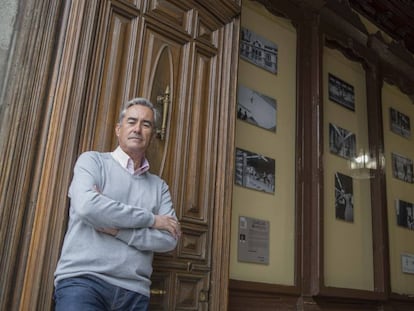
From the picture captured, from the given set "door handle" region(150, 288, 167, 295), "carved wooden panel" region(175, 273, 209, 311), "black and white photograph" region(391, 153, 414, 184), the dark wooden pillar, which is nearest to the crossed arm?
"door handle" region(150, 288, 167, 295)

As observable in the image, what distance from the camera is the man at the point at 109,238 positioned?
1.90 metres

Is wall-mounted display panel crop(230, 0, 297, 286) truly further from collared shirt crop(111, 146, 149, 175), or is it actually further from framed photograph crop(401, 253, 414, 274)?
framed photograph crop(401, 253, 414, 274)

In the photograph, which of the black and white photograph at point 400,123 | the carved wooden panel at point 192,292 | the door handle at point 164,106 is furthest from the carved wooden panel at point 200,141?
the black and white photograph at point 400,123

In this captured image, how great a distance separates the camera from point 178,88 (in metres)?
2.95

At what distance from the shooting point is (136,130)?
7.39ft

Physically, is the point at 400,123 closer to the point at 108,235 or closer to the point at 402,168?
the point at 402,168

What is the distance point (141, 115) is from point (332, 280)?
2416 mm

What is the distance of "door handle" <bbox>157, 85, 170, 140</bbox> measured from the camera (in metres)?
2.78

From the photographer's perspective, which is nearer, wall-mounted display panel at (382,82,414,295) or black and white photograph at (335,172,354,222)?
black and white photograph at (335,172,354,222)

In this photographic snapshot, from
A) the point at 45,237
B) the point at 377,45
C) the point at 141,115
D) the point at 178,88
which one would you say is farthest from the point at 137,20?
the point at 377,45

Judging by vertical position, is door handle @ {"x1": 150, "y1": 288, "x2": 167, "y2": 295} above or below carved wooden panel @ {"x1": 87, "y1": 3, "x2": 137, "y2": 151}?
below

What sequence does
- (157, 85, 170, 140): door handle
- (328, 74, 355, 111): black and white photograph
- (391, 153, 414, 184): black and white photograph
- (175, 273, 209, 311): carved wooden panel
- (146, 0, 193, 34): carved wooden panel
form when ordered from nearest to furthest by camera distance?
1. (175, 273, 209, 311): carved wooden panel
2. (157, 85, 170, 140): door handle
3. (146, 0, 193, 34): carved wooden panel
4. (328, 74, 355, 111): black and white photograph
5. (391, 153, 414, 184): black and white photograph

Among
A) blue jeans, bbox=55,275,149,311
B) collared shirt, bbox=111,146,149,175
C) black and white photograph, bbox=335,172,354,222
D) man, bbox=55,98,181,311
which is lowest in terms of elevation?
blue jeans, bbox=55,275,149,311

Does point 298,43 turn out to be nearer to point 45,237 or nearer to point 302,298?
point 302,298
